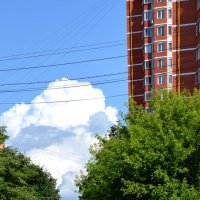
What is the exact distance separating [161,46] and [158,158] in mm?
47815

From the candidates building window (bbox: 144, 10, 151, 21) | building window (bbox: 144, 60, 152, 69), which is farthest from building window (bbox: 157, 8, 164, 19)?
building window (bbox: 144, 60, 152, 69)

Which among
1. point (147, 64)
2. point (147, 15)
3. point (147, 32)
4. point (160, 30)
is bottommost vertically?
point (147, 64)

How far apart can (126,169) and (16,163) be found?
21577 millimetres

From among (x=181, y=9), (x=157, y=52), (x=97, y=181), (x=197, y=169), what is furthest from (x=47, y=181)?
(x=197, y=169)

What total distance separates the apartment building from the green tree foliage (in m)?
31.2

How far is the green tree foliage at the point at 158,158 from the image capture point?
27281 mm

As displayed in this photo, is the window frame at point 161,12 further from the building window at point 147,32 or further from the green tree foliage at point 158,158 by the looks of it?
the green tree foliage at point 158,158

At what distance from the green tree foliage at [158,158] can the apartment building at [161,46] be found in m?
31.2

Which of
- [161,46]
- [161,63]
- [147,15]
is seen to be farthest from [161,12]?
[161,63]

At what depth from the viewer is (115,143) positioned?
31.2 meters

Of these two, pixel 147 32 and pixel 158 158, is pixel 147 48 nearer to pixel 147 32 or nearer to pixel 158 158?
pixel 147 32

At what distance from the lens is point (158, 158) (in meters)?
27.5

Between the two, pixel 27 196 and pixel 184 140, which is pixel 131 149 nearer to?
pixel 184 140

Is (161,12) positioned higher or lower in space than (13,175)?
higher
